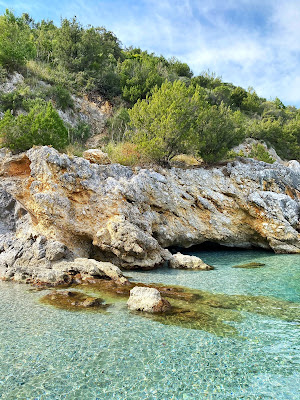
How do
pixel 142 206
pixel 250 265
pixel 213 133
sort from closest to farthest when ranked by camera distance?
pixel 250 265
pixel 142 206
pixel 213 133

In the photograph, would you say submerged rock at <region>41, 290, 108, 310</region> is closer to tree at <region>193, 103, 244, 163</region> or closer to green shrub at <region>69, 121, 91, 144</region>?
tree at <region>193, 103, 244, 163</region>

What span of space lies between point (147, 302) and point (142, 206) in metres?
7.97

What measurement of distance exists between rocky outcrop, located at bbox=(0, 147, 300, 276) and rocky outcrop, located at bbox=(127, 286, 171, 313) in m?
4.66

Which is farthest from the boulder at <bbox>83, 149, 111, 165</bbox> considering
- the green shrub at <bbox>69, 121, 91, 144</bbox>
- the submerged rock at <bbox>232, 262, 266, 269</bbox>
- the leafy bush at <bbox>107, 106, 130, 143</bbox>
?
the leafy bush at <bbox>107, 106, 130, 143</bbox>

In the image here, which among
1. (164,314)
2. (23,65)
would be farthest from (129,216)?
(23,65)

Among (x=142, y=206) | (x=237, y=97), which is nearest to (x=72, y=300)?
(x=142, y=206)

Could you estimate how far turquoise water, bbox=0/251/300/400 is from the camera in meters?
3.96

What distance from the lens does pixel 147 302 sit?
7.16 meters

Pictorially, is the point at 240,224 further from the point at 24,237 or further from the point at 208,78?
the point at 208,78

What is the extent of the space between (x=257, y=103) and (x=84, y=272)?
51.5 meters

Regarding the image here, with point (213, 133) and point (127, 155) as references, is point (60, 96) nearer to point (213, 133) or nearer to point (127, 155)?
point (127, 155)

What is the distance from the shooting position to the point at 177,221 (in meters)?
15.9

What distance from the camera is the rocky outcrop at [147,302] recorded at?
706cm

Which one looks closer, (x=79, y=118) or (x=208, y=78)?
(x=79, y=118)
